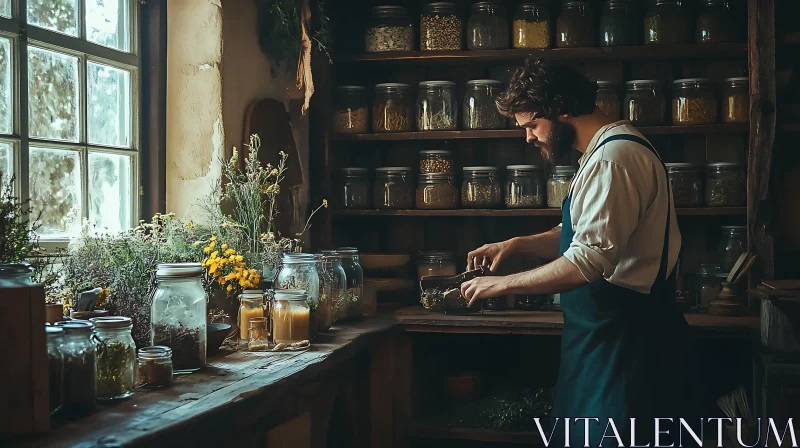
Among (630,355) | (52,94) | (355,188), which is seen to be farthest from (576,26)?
(52,94)

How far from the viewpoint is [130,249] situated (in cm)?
228

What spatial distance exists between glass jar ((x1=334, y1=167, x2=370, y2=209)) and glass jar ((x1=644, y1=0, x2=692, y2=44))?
1362mm

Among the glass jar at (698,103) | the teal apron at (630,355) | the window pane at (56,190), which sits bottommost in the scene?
the teal apron at (630,355)

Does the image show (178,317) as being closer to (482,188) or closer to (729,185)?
(482,188)

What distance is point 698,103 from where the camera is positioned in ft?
10.7

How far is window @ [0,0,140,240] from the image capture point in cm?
221

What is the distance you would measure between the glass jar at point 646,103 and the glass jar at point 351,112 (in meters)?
1.15

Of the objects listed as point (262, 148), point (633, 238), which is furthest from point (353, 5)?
point (633, 238)

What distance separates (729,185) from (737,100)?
35cm

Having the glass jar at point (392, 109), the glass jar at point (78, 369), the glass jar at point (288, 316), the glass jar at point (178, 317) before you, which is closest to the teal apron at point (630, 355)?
the glass jar at point (288, 316)

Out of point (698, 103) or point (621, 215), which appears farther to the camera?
point (698, 103)

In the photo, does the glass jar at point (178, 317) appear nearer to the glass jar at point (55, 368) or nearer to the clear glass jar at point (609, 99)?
the glass jar at point (55, 368)

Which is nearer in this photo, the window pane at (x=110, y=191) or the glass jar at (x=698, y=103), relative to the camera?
the window pane at (x=110, y=191)

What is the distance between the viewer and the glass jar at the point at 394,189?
11.6 feet
